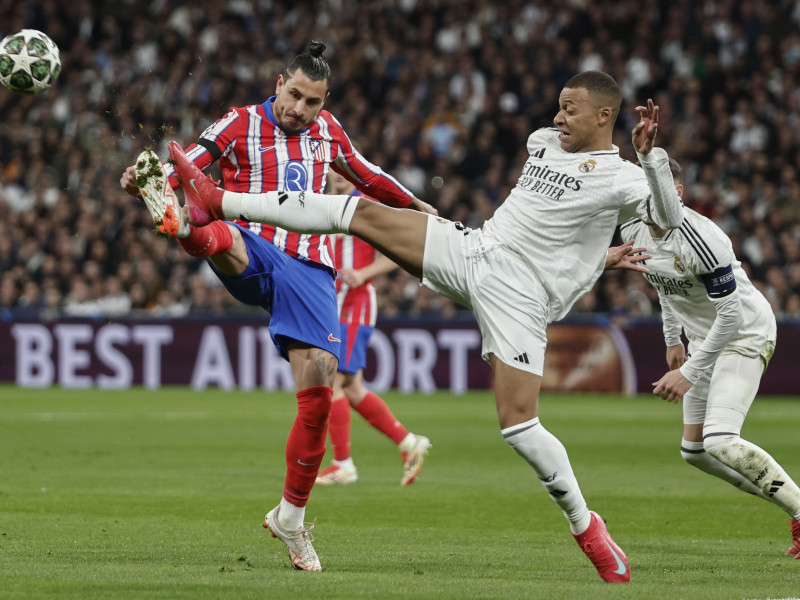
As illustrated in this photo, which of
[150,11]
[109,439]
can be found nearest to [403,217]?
[109,439]

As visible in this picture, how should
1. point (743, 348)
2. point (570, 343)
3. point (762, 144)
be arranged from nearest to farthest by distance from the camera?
1. point (743, 348)
2. point (570, 343)
3. point (762, 144)

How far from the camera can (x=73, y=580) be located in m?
5.70

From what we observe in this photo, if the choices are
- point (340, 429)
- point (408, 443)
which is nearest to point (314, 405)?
point (408, 443)

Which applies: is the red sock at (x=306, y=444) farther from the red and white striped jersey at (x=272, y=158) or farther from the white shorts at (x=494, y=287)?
the white shorts at (x=494, y=287)

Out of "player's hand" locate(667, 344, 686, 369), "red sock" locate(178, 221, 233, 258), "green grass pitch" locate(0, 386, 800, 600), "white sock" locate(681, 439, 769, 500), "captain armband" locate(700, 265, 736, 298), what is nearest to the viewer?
"green grass pitch" locate(0, 386, 800, 600)

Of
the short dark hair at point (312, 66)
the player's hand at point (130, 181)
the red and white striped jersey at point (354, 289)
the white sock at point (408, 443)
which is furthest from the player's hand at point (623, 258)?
the red and white striped jersey at point (354, 289)

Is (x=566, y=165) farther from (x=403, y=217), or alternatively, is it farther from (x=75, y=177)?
(x=75, y=177)

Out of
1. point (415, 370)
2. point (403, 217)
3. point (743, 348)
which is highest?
point (403, 217)

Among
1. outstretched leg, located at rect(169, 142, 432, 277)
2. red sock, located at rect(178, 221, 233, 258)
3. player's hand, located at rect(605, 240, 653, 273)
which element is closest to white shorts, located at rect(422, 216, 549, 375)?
outstretched leg, located at rect(169, 142, 432, 277)

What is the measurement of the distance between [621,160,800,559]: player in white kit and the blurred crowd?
38.9 feet

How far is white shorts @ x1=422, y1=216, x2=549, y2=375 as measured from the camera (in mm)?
5914

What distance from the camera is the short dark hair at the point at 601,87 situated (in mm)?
6125

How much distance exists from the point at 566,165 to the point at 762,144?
1590 cm

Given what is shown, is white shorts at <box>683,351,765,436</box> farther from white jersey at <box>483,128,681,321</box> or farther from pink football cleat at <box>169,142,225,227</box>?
pink football cleat at <box>169,142,225,227</box>
